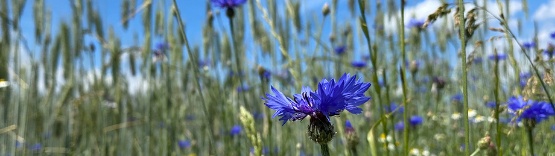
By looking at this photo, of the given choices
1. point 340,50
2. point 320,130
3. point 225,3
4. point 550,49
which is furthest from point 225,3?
point 340,50

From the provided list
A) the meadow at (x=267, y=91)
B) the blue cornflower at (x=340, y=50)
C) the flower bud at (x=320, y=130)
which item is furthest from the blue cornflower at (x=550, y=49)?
the flower bud at (x=320, y=130)

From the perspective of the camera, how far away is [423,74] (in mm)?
3508

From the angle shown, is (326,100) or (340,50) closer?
(326,100)

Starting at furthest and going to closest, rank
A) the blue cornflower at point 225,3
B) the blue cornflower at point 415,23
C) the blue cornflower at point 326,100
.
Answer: the blue cornflower at point 415,23, the blue cornflower at point 225,3, the blue cornflower at point 326,100

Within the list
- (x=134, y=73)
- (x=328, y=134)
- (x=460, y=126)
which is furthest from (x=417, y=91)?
(x=328, y=134)

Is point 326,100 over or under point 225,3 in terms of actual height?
under

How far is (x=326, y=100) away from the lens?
1.89 ft

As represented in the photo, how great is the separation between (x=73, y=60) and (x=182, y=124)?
24.7 inches

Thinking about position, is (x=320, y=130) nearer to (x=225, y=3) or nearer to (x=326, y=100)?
(x=326, y=100)

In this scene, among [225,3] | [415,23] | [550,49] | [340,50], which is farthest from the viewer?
[340,50]

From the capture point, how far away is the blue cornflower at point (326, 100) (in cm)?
56

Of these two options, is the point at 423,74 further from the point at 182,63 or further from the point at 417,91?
the point at 182,63

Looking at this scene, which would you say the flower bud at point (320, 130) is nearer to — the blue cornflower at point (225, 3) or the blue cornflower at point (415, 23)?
the blue cornflower at point (225, 3)

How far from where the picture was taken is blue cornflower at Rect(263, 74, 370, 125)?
0.56 metres
